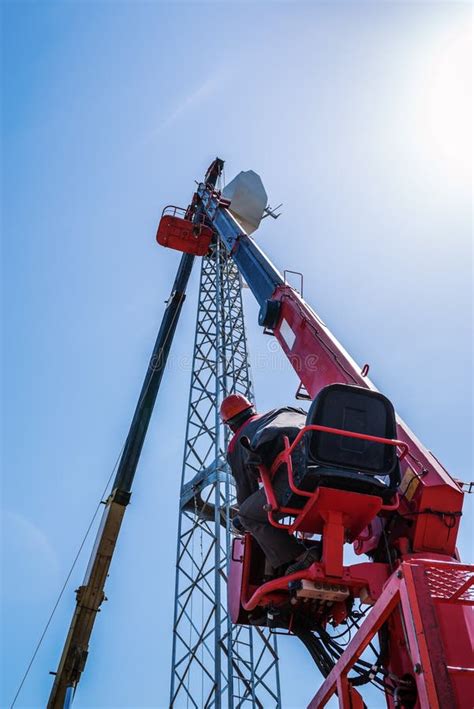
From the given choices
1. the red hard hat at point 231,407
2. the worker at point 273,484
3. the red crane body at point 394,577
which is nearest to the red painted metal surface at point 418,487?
the red crane body at point 394,577

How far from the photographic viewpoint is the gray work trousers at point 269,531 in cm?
425

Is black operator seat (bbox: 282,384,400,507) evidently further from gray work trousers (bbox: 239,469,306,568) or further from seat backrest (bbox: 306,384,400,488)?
gray work trousers (bbox: 239,469,306,568)

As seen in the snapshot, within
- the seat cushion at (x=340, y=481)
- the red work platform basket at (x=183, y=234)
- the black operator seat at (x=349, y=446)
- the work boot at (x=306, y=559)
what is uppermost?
the red work platform basket at (x=183, y=234)

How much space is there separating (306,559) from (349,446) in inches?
35.2

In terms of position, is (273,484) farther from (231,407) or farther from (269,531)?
(231,407)

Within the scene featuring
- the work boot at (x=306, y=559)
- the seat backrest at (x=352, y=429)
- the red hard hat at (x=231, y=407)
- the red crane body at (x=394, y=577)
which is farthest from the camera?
the red hard hat at (x=231, y=407)

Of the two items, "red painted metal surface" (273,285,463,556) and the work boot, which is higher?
"red painted metal surface" (273,285,463,556)

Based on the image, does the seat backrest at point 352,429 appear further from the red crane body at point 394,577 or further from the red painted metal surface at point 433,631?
the red painted metal surface at point 433,631

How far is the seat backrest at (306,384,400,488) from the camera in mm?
3762

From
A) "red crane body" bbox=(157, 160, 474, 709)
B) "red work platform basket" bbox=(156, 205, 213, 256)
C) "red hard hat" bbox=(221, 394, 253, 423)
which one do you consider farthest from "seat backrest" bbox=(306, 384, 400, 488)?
"red work platform basket" bbox=(156, 205, 213, 256)

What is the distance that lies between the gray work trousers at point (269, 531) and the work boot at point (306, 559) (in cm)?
20

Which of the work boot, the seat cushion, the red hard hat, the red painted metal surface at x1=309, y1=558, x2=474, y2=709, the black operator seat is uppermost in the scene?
the red hard hat

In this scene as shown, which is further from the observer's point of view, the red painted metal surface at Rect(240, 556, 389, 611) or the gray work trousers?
the gray work trousers

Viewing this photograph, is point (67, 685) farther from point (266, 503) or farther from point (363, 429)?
point (363, 429)
